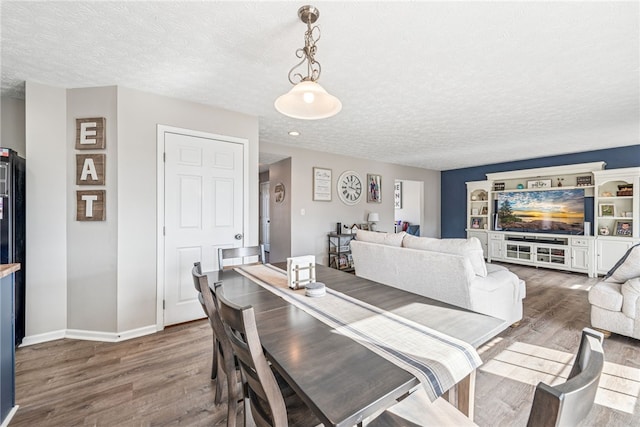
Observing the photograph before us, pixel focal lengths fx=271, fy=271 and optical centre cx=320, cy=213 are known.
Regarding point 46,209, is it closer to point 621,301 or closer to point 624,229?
point 621,301

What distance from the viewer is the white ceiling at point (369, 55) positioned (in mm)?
1622

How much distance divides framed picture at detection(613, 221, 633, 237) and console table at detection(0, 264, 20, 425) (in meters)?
7.76

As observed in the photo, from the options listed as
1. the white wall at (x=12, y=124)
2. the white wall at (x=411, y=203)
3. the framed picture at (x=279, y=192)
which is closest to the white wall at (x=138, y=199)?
the white wall at (x=12, y=124)

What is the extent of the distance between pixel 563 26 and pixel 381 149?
11.2 ft

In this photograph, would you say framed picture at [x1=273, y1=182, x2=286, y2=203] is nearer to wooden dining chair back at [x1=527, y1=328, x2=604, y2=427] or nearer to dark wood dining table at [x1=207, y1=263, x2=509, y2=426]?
dark wood dining table at [x1=207, y1=263, x2=509, y2=426]

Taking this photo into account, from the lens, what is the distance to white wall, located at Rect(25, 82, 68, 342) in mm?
2516

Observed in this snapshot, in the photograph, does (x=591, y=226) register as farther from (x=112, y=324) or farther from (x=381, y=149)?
(x=112, y=324)

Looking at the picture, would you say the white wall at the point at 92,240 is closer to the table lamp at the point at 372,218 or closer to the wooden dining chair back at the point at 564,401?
the wooden dining chair back at the point at 564,401

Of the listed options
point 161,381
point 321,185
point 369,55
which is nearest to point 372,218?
point 321,185

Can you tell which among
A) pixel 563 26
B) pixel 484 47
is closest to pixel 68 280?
pixel 484 47

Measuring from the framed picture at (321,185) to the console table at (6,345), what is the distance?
4.14 metres

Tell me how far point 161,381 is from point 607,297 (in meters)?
3.96

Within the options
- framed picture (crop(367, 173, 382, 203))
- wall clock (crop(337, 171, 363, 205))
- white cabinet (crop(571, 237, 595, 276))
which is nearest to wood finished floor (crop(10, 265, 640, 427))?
white cabinet (crop(571, 237, 595, 276))

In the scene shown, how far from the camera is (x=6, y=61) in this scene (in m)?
2.16
